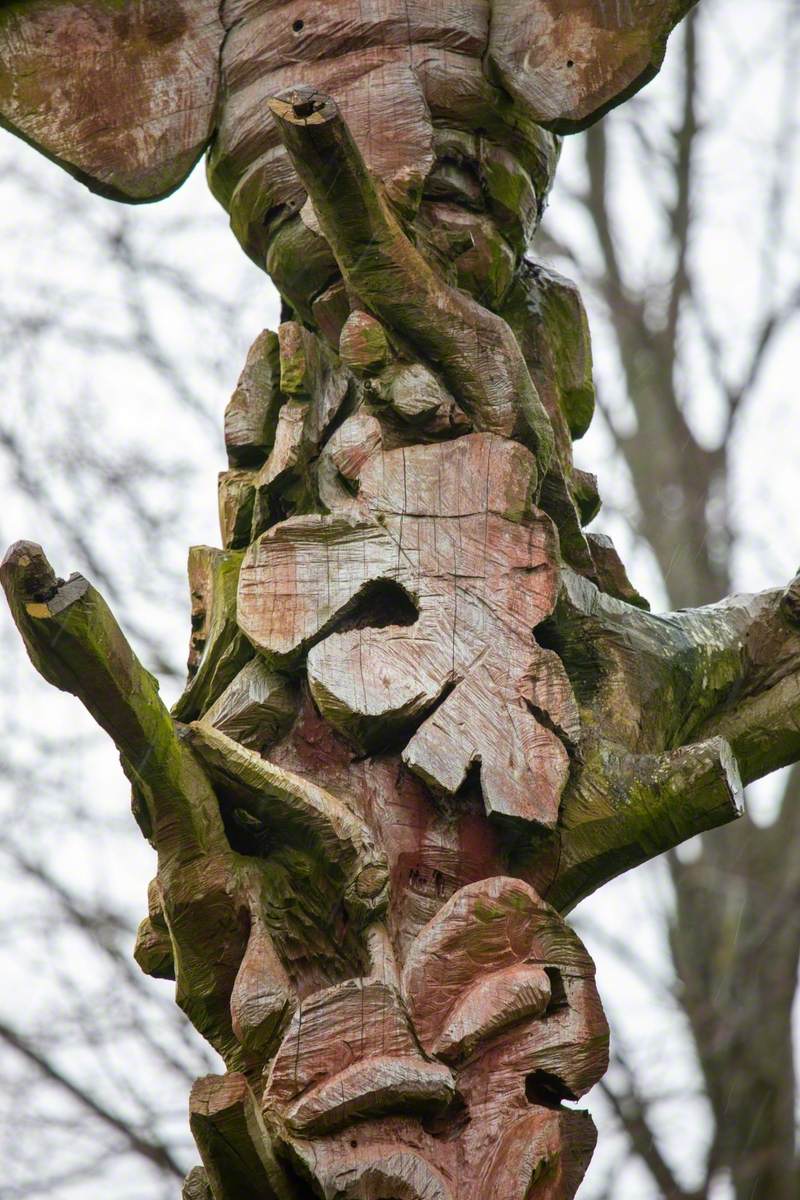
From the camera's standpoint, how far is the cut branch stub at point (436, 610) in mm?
2279

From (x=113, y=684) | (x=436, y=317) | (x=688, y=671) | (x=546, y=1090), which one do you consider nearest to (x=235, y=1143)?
(x=546, y=1090)

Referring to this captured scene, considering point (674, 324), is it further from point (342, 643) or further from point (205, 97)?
point (342, 643)

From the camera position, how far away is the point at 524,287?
Answer: 294 centimetres

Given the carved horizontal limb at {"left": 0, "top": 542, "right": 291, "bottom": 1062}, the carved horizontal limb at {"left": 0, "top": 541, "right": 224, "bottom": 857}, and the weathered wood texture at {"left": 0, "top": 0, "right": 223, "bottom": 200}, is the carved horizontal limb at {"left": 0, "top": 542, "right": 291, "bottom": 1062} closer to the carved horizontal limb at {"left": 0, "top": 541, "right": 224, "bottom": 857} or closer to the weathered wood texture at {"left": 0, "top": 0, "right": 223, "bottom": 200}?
the carved horizontal limb at {"left": 0, "top": 541, "right": 224, "bottom": 857}

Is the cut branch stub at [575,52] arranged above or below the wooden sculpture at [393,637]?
above

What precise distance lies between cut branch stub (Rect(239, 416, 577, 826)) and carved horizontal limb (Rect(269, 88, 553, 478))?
8cm

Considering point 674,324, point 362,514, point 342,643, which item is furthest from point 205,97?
point 674,324

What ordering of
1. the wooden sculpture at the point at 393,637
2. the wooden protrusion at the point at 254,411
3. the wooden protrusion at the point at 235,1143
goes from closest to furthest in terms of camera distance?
the wooden protrusion at the point at 235,1143 < the wooden sculpture at the point at 393,637 < the wooden protrusion at the point at 254,411

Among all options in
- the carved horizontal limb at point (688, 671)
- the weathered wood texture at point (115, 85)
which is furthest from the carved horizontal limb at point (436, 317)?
the weathered wood texture at point (115, 85)

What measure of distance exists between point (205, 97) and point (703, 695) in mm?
1169

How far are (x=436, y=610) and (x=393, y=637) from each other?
7 cm

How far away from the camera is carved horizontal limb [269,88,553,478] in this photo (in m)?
2.46

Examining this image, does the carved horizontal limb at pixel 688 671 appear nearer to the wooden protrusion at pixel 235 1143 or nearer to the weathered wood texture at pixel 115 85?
the wooden protrusion at pixel 235 1143

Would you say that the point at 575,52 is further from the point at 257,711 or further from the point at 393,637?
the point at 257,711
